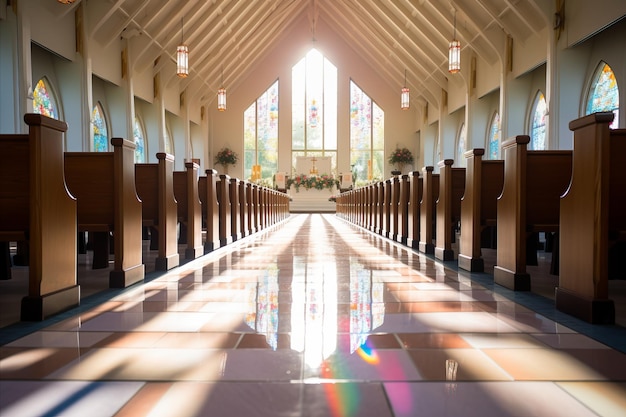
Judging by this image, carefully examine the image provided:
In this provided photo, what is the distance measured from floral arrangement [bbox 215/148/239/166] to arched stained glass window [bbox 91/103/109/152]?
22.7 ft

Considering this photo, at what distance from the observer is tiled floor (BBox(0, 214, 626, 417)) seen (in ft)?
3.60

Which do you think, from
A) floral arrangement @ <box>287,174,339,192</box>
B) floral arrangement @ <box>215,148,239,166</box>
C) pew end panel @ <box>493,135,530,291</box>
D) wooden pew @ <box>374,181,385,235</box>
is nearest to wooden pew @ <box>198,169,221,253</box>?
wooden pew @ <box>374,181,385,235</box>

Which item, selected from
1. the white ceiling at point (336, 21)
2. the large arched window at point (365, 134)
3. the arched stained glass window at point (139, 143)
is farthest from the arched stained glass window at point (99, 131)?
the large arched window at point (365, 134)

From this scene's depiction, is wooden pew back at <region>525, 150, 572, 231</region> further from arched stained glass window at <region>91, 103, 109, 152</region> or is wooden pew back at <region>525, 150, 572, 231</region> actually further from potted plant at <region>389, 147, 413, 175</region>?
potted plant at <region>389, 147, 413, 175</region>

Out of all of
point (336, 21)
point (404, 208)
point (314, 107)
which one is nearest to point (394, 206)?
point (404, 208)

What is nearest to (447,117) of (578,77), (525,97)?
(525,97)

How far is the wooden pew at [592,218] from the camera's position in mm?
1874

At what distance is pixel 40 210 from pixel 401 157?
53.8 ft

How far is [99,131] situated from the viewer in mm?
10570

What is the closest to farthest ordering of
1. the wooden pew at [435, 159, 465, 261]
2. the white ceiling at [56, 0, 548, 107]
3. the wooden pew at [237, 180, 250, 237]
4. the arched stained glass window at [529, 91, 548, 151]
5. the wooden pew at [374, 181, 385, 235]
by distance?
the wooden pew at [435, 159, 465, 261], the wooden pew at [237, 180, 250, 237], the wooden pew at [374, 181, 385, 235], the white ceiling at [56, 0, 548, 107], the arched stained glass window at [529, 91, 548, 151]

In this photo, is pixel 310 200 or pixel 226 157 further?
pixel 226 157

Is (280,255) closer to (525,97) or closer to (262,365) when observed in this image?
(262,365)

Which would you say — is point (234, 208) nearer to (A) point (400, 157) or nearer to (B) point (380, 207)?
(B) point (380, 207)

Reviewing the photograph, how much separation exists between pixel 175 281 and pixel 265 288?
62 cm
